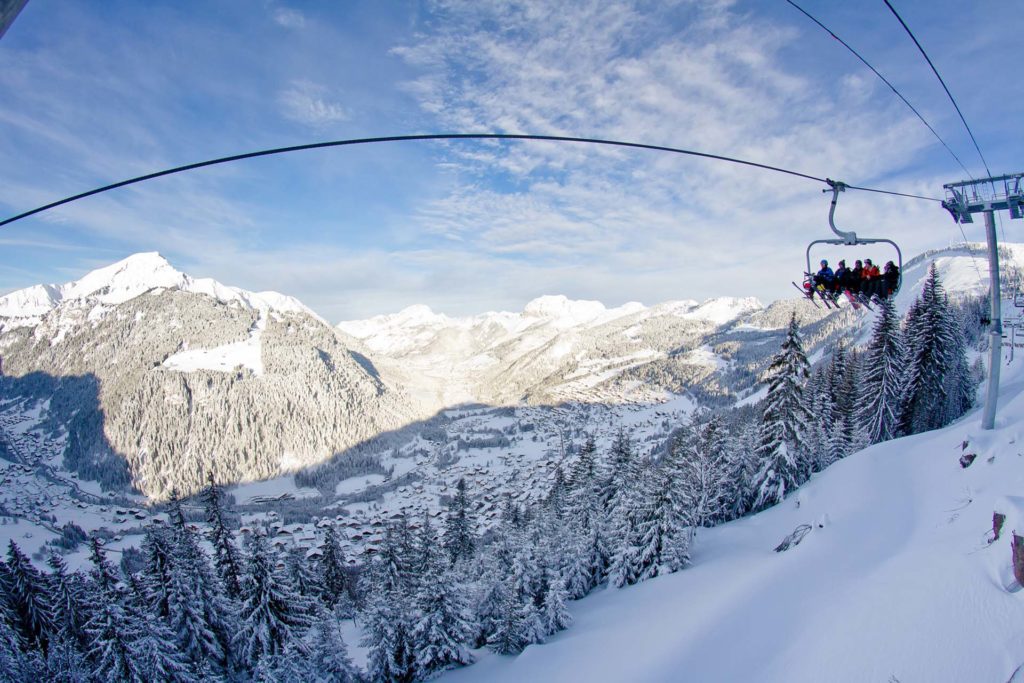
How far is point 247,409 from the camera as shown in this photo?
181875mm

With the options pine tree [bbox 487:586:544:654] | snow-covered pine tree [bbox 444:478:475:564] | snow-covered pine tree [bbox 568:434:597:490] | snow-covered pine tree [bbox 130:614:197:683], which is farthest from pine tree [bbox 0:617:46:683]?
snow-covered pine tree [bbox 444:478:475:564]

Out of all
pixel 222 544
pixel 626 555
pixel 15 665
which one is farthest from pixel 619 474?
pixel 15 665

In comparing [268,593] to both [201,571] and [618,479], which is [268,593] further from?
[618,479]

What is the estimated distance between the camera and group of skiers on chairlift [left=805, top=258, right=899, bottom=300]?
37.5 feet

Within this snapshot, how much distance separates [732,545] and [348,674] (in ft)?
75.4

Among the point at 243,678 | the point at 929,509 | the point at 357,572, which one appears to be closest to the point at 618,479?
the point at 929,509

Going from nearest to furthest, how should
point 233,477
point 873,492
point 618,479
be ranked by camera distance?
point 873,492 → point 618,479 → point 233,477

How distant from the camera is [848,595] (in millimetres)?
13609

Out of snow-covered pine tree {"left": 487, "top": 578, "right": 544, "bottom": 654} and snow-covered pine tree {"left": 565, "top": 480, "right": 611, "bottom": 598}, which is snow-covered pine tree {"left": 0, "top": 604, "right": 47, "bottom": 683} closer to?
snow-covered pine tree {"left": 487, "top": 578, "right": 544, "bottom": 654}

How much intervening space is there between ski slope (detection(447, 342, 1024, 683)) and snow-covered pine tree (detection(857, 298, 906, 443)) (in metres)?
7.69

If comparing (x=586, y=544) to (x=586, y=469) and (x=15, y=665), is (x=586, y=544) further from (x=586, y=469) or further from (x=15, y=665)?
(x=15, y=665)

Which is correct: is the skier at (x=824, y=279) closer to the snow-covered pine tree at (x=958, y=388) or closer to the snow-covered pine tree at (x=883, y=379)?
the snow-covered pine tree at (x=883, y=379)

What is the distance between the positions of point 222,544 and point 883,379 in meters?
45.8

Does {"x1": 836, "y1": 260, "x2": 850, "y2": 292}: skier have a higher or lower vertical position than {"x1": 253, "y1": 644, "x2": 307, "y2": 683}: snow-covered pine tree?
higher
